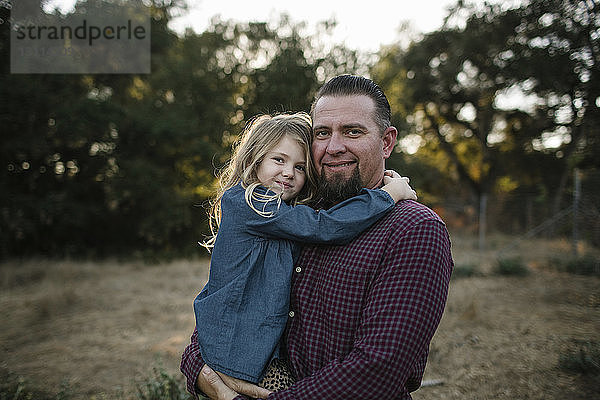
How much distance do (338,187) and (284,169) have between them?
0.94ft

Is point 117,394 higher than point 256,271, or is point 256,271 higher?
point 256,271

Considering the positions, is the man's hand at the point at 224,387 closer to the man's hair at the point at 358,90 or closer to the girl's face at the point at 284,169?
the girl's face at the point at 284,169

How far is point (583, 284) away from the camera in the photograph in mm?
8914

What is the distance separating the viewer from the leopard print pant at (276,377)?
172 cm

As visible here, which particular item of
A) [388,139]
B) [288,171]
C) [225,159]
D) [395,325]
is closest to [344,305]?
[395,325]

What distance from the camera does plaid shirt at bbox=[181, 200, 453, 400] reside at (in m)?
1.45

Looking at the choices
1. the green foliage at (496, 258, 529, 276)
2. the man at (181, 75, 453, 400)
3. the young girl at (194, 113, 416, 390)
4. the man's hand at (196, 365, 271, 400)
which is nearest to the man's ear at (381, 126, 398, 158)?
the man at (181, 75, 453, 400)

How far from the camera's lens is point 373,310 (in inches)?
59.5

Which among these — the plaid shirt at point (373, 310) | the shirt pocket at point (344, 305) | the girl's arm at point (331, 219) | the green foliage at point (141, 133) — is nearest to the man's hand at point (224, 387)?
the plaid shirt at point (373, 310)

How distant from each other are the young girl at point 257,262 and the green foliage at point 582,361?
391 cm

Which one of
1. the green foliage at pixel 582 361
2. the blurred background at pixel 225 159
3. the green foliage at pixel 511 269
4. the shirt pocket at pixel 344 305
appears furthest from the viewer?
the green foliage at pixel 511 269

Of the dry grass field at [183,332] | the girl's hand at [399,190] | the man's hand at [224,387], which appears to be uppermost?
the girl's hand at [399,190]

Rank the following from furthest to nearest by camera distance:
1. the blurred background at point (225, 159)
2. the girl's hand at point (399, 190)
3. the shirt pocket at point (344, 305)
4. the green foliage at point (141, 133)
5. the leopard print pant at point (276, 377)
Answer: the green foliage at point (141, 133) < the blurred background at point (225, 159) < the girl's hand at point (399, 190) < the leopard print pant at point (276, 377) < the shirt pocket at point (344, 305)

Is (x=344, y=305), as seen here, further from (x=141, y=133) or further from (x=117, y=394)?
(x=141, y=133)
